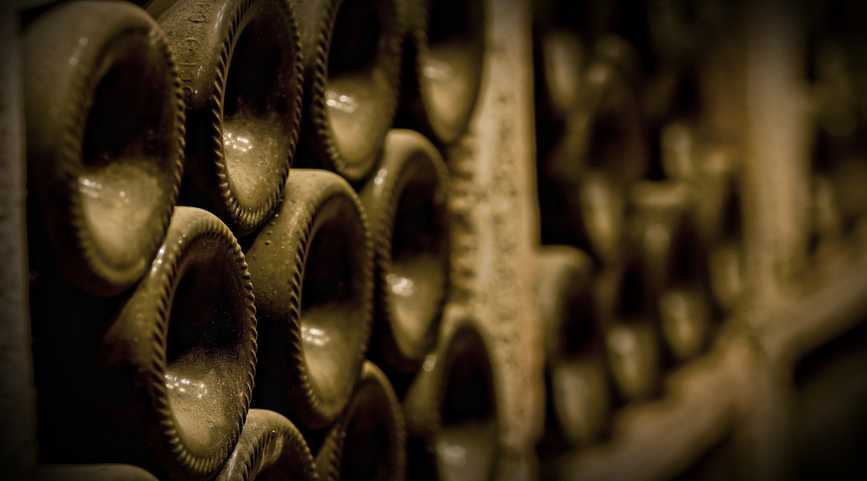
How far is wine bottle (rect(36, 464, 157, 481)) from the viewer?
59 cm

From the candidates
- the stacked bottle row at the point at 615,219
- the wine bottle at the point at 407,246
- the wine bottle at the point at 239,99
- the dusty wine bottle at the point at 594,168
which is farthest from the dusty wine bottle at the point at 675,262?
the wine bottle at the point at 239,99

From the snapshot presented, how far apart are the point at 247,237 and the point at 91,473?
243mm

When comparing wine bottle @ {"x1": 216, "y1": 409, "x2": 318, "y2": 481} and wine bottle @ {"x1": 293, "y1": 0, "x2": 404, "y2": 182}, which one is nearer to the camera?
wine bottle @ {"x1": 216, "y1": 409, "x2": 318, "y2": 481}

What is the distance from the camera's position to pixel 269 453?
2.59 ft

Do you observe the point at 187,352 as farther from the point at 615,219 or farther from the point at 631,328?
the point at 631,328

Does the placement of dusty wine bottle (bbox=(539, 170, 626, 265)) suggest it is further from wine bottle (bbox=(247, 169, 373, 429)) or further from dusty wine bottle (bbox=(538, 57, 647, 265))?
wine bottle (bbox=(247, 169, 373, 429))

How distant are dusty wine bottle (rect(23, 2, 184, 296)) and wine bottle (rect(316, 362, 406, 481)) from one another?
13.9 inches

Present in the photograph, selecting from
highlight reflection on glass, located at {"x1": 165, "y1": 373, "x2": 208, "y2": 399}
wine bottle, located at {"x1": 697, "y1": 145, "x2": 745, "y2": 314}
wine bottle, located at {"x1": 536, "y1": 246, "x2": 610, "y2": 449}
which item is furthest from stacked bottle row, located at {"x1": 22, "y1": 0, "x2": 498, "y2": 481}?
wine bottle, located at {"x1": 697, "y1": 145, "x2": 745, "y2": 314}

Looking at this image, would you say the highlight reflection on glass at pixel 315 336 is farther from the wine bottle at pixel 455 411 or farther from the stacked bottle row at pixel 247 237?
the wine bottle at pixel 455 411

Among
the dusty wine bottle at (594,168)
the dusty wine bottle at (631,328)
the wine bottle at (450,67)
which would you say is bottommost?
the dusty wine bottle at (631,328)

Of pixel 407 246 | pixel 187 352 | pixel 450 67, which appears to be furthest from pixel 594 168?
pixel 187 352

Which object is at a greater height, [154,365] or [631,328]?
[154,365]

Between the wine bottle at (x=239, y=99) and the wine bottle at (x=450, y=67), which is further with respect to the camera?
the wine bottle at (x=450, y=67)

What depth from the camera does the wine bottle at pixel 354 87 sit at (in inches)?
34.0
